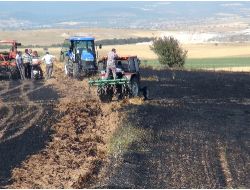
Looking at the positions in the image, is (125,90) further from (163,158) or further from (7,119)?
(163,158)

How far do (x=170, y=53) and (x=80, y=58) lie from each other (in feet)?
78.2

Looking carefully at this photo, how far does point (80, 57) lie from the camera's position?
99.2ft

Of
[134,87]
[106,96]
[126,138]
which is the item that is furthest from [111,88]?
[126,138]

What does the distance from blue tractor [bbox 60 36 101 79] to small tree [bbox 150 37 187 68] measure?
22383 mm

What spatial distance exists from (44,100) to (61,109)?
2.81 metres

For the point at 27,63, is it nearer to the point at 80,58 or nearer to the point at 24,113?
the point at 80,58

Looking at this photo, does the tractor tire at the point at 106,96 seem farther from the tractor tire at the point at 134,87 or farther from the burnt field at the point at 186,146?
the burnt field at the point at 186,146

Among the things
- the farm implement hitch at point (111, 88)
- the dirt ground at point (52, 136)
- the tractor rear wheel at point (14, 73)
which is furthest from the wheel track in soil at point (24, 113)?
the tractor rear wheel at point (14, 73)

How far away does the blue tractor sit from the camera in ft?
97.5

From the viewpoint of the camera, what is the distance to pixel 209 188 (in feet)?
34.2

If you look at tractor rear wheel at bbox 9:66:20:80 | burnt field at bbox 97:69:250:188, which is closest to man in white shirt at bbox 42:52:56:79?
tractor rear wheel at bbox 9:66:20:80

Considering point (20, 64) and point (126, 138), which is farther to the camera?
point (20, 64)

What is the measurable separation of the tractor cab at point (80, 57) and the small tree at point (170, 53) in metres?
22.4

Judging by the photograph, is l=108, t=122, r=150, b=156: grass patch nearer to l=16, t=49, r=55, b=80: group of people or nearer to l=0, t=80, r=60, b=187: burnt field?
l=0, t=80, r=60, b=187: burnt field
